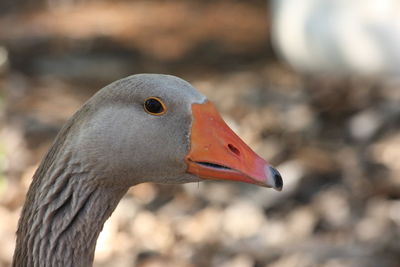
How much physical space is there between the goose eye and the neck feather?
33cm

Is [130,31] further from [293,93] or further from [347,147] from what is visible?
[347,147]

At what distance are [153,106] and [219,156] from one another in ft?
1.05

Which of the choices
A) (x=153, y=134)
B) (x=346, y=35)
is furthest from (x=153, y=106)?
(x=346, y=35)

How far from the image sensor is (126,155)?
2818 millimetres

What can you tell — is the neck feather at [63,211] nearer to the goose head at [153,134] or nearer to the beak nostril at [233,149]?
the goose head at [153,134]

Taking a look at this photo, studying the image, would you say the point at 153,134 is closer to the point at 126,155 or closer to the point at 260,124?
the point at 126,155

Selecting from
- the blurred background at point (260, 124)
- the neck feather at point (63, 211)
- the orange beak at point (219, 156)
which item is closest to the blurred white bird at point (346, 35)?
the blurred background at point (260, 124)

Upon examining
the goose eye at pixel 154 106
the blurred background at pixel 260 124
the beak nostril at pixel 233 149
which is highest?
the blurred background at pixel 260 124

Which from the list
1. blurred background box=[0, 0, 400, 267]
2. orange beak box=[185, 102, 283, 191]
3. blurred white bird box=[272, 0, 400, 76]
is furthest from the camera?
blurred white bird box=[272, 0, 400, 76]

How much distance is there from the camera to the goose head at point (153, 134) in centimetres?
279

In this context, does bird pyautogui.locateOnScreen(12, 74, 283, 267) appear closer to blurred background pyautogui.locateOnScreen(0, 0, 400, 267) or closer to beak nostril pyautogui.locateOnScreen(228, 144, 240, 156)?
beak nostril pyautogui.locateOnScreen(228, 144, 240, 156)

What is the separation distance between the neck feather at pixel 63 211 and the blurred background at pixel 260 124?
2316 mm

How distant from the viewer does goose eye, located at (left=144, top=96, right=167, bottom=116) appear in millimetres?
2783

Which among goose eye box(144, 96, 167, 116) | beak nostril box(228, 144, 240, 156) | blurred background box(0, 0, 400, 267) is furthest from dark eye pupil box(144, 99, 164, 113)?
blurred background box(0, 0, 400, 267)
